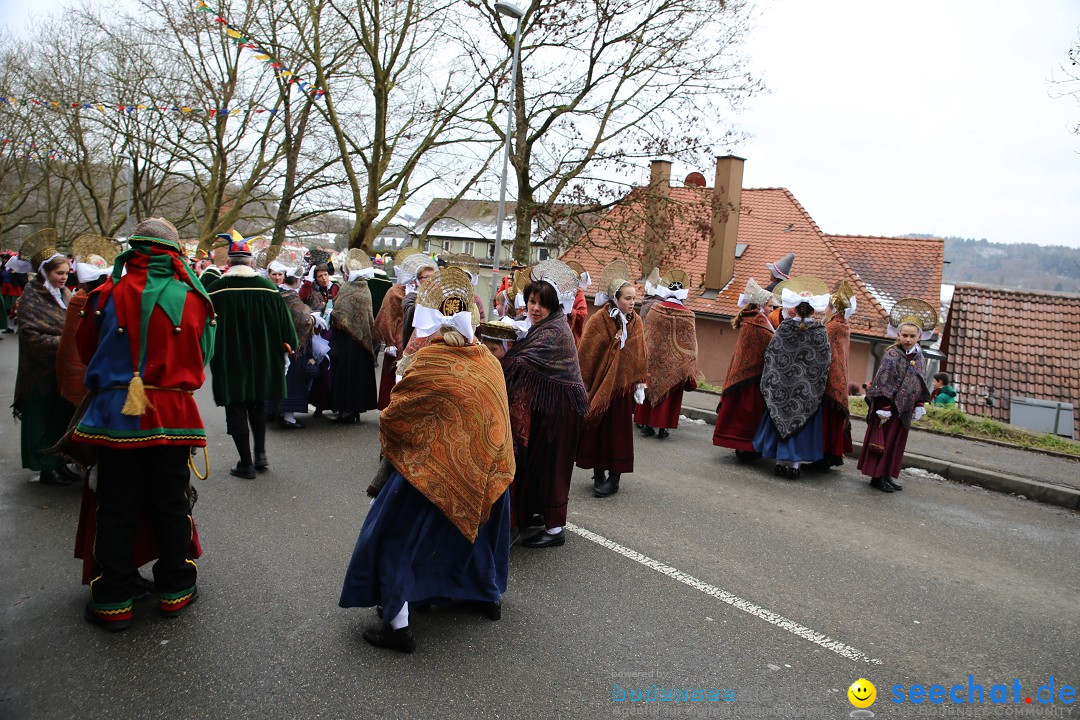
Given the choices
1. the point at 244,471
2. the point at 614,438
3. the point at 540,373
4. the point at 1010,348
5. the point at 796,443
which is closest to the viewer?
the point at 540,373

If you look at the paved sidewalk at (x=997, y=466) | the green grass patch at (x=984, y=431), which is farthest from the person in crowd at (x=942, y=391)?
the paved sidewalk at (x=997, y=466)

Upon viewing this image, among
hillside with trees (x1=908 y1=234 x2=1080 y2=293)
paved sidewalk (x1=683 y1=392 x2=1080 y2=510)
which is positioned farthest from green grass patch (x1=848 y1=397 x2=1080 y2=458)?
hillside with trees (x1=908 y1=234 x2=1080 y2=293)

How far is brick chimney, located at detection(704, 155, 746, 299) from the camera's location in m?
25.7

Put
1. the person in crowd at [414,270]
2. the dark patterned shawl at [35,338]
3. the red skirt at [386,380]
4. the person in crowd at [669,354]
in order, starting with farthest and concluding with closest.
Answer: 1. the person in crowd at [669,354]
2. the red skirt at [386,380]
3. the person in crowd at [414,270]
4. the dark patterned shawl at [35,338]

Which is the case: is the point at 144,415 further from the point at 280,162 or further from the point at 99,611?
the point at 280,162

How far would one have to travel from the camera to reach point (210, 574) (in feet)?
15.1

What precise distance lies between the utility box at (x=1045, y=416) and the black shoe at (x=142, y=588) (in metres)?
20.1

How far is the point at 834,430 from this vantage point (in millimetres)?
8422

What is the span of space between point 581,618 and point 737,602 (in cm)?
101

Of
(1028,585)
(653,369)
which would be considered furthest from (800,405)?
(1028,585)

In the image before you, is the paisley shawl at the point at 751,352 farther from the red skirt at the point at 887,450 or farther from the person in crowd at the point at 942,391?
the person in crowd at the point at 942,391

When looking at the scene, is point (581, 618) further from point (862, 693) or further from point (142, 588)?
point (142, 588)

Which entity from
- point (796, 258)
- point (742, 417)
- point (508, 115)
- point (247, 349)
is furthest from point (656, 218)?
point (247, 349)

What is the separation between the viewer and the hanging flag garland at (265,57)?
18906mm
